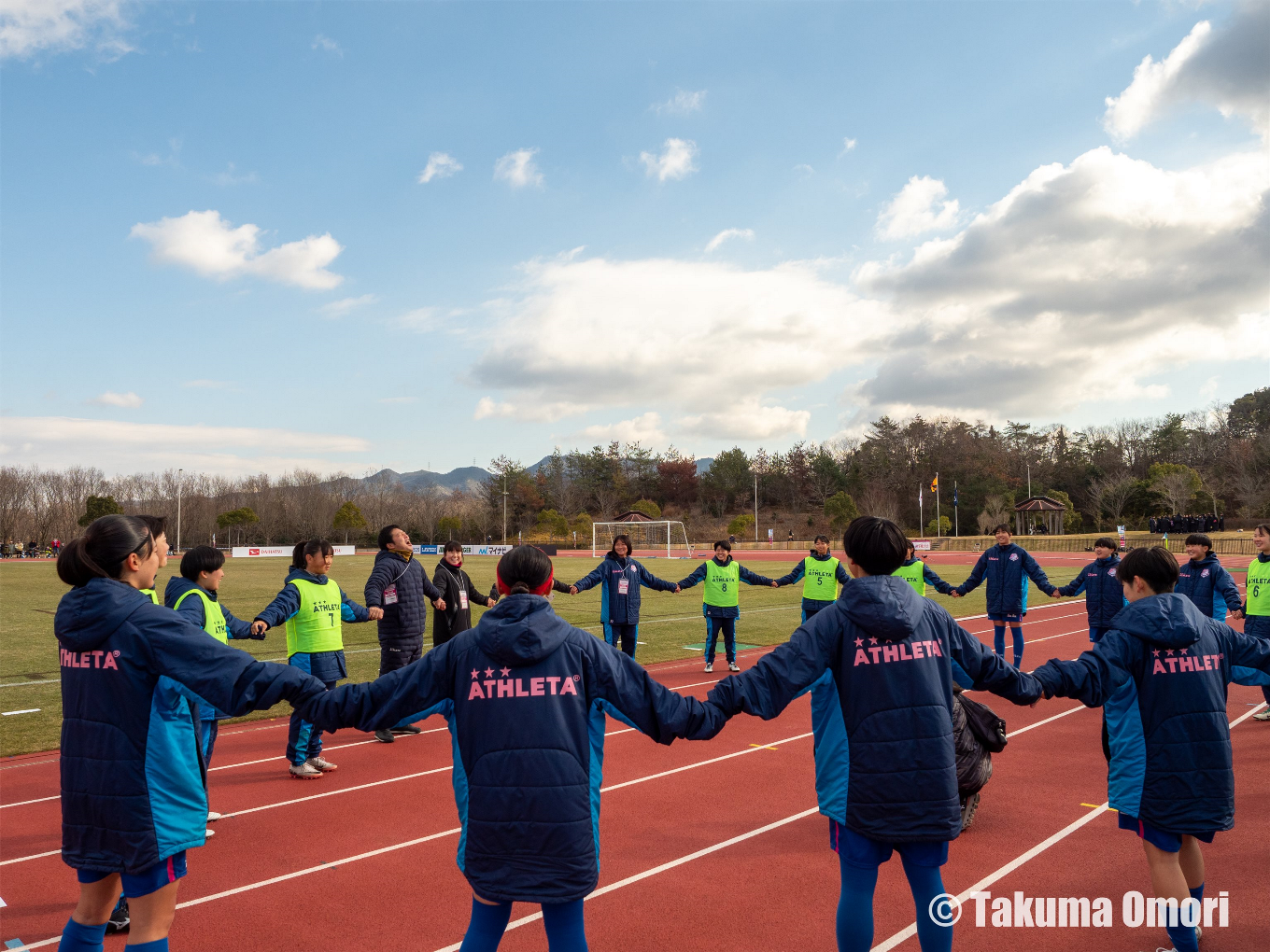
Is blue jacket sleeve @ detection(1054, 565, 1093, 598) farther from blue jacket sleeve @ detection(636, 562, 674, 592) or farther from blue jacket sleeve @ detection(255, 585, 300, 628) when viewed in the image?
blue jacket sleeve @ detection(255, 585, 300, 628)

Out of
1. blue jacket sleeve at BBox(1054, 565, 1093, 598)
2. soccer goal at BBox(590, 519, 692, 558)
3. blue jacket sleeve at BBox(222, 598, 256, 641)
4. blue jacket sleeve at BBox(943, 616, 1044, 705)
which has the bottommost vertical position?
soccer goal at BBox(590, 519, 692, 558)

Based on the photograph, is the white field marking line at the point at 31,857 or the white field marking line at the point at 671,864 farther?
the white field marking line at the point at 31,857

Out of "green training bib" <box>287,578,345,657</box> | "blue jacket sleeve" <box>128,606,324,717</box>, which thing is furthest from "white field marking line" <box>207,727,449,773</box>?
"blue jacket sleeve" <box>128,606,324,717</box>

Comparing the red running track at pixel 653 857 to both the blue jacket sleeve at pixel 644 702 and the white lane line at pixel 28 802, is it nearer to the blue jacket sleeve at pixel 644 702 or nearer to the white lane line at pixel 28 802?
the white lane line at pixel 28 802

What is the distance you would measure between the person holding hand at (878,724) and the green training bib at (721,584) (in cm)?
804

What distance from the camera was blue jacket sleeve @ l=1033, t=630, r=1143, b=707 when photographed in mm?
3143

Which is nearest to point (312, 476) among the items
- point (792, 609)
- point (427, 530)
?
point (427, 530)

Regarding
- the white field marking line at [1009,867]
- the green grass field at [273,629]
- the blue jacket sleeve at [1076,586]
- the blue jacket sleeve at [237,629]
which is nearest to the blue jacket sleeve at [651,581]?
the green grass field at [273,629]

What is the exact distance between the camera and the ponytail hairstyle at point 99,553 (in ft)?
9.28

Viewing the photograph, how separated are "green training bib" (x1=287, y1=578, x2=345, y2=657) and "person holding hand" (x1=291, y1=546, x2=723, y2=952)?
408cm

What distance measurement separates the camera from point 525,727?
2520 mm

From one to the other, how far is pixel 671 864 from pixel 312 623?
11.7 feet

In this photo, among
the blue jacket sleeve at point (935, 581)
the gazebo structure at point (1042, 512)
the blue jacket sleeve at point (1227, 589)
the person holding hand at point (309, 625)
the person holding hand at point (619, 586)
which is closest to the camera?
the person holding hand at point (309, 625)

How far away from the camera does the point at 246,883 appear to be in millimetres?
4457
